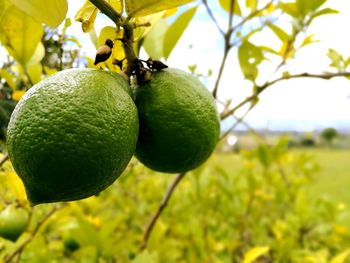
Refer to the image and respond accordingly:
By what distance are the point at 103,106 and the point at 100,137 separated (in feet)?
0.13

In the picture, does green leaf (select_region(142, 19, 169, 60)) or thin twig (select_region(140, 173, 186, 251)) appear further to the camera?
thin twig (select_region(140, 173, 186, 251))

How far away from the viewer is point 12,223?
2.78 ft

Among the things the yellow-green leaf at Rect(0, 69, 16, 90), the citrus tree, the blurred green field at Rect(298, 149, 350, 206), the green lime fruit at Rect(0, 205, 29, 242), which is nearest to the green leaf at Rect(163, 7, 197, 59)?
the citrus tree

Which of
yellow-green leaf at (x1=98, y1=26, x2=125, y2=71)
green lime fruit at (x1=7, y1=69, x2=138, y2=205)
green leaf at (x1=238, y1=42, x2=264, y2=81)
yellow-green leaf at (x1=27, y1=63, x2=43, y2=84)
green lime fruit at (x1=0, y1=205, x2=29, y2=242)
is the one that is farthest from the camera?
green leaf at (x1=238, y1=42, x2=264, y2=81)

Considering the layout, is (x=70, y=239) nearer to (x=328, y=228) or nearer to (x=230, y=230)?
(x=230, y=230)

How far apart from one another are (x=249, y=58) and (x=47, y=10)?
0.64 m

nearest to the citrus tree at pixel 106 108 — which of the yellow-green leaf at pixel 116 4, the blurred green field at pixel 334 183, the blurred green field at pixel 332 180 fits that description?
the yellow-green leaf at pixel 116 4

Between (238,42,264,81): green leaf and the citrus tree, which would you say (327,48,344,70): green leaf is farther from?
(238,42,264,81): green leaf

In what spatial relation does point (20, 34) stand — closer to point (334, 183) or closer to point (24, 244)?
point (24, 244)

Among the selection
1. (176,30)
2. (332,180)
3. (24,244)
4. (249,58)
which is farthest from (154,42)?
(332,180)

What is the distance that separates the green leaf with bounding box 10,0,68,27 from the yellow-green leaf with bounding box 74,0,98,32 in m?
0.02

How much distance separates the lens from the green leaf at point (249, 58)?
1091 millimetres

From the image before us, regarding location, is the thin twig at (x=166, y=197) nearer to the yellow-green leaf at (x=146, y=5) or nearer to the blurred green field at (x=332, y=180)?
the yellow-green leaf at (x=146, y=5)

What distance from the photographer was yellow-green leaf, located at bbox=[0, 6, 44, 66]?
0.72 m
